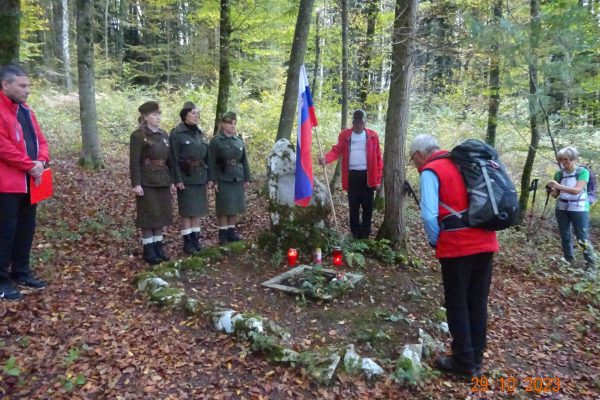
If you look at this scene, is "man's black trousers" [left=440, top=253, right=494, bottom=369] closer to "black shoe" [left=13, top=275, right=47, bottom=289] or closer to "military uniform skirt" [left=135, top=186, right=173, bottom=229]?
"military uniform skirt" [left=135, top=186, right=173, bottom=229]

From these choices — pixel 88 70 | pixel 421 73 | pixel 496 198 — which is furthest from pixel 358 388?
pixel 421 73

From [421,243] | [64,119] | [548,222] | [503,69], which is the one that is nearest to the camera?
[421,243]

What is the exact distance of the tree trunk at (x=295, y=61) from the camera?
8.04 meters

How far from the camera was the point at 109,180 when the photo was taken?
9078 mm

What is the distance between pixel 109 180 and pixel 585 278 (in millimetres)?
9064

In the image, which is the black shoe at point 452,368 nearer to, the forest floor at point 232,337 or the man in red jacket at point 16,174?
the forest floor at point 232,337

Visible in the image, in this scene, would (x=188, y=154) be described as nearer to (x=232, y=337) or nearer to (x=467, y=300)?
(x=232, y=337)

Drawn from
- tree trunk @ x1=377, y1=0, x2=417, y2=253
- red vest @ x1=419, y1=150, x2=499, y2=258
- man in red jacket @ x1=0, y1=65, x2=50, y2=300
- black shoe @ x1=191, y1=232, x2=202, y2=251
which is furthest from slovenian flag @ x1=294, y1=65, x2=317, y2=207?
man in red jacket @ x1=0, y1=65, x2=50, y2=300

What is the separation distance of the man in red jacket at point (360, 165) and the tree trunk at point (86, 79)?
231 inches

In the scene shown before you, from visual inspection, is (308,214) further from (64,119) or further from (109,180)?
(64,119)

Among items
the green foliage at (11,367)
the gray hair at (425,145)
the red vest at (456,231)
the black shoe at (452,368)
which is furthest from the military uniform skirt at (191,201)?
the black shoe at (452,368)

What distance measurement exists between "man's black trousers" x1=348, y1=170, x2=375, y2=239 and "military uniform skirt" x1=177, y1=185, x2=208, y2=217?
2.35m

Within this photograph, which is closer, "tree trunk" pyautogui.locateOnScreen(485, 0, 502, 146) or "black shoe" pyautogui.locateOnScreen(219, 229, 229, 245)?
"black shoe" pyautogui.locateOnScreen(219, 229, 229, 245)

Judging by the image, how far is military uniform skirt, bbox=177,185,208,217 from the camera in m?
5.84
